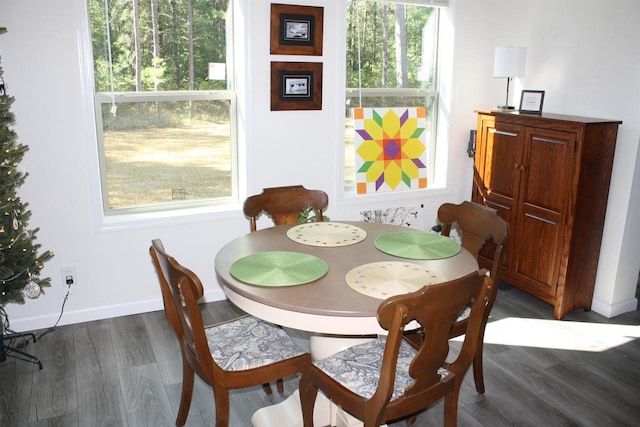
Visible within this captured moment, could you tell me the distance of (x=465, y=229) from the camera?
288cm

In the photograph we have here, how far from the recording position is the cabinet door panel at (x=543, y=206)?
354 cm

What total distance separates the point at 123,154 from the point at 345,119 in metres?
1.56

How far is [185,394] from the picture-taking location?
2414 millimetres

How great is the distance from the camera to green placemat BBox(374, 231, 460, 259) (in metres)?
2.52

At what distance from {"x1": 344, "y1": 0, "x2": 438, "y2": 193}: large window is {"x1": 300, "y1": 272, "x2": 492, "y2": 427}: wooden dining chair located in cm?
222

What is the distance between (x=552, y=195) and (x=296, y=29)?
200 centimetres

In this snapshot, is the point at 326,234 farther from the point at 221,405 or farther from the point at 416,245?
the point at 221,405

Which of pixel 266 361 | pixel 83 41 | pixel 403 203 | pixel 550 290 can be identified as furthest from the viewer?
pixel 403 203

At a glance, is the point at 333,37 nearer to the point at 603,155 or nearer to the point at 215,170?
the point at 215,170

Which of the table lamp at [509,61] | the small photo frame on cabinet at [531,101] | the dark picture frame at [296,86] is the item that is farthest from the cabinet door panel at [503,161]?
the dark picture frame at [296,86]

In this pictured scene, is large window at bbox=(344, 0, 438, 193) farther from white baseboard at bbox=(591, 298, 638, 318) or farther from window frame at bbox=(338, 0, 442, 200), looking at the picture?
white baseboard at bbox=(591, 298, 638, 318)

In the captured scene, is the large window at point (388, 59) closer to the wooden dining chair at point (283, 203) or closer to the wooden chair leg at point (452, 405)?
the wooden dining chair at point (283, 203)

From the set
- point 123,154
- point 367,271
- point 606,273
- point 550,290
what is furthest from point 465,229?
point 123,154

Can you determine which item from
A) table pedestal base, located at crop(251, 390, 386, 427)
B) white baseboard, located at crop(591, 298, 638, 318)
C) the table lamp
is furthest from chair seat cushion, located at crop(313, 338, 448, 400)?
the table lamp
